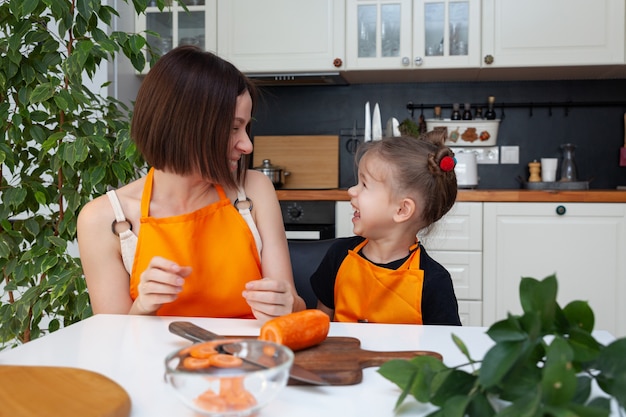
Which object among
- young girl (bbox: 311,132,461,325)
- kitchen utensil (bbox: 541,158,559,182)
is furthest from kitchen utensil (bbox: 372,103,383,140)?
young girl (bbox: 311,132,461,325)

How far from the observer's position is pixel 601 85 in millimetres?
3641

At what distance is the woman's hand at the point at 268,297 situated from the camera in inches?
41.0

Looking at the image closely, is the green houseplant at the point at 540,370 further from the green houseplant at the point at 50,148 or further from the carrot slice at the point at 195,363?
the green houseplant at the point at 50,148

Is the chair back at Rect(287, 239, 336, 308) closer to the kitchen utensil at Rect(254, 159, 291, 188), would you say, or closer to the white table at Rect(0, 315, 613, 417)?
the white table at Rect(0, 315, 613, 417)

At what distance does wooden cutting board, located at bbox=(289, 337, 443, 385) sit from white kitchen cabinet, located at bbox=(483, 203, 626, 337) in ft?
7.92

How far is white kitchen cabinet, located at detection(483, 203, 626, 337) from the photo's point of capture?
10.2 feet

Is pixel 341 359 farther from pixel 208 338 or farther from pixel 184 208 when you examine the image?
pixel 184 208

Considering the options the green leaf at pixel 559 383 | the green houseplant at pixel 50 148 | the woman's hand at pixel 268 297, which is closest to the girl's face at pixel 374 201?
the woman's hand at pixel 268 297

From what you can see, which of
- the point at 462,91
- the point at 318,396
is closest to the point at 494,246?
the point at 462,91

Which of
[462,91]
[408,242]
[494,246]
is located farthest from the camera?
[462,91]

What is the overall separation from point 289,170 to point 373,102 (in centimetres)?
63

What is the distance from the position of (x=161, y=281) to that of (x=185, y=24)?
2.84 metres

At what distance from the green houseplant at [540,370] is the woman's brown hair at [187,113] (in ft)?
2.98

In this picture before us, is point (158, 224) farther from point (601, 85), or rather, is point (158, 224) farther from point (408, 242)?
point (601, 85)
